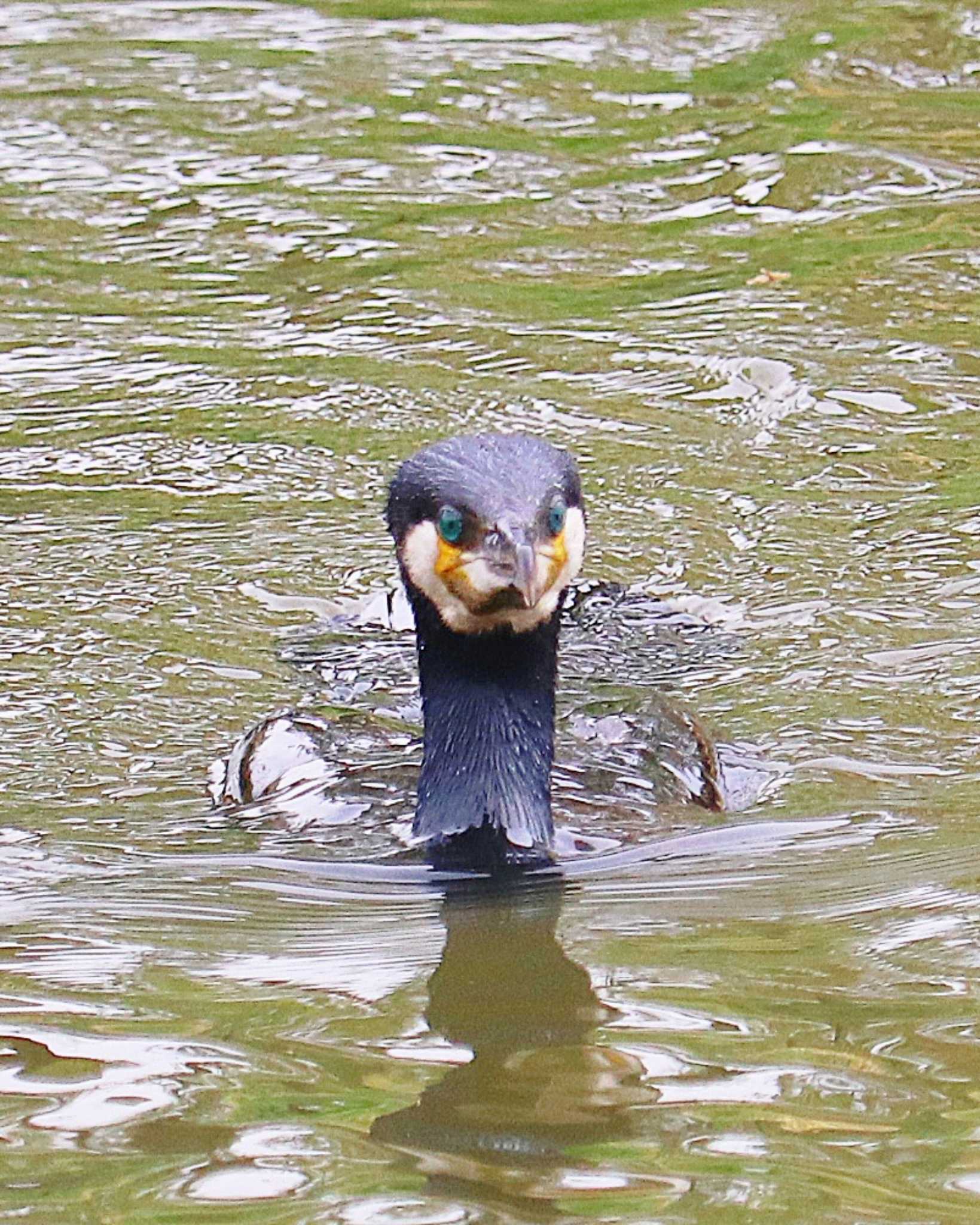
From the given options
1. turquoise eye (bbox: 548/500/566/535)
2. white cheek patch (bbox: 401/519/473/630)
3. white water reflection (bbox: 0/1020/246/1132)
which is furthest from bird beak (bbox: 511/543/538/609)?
white water reflection (bbox: 0/1020/246/1132)

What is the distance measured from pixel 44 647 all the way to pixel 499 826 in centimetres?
204

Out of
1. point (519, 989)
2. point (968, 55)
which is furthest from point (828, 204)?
point (519, 989)

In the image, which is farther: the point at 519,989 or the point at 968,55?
the point at 968,55

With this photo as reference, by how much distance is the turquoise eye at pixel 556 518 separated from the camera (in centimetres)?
481

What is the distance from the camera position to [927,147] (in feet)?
32.7

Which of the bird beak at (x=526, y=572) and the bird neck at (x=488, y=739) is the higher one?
the bird beak at (x=526, y=572)

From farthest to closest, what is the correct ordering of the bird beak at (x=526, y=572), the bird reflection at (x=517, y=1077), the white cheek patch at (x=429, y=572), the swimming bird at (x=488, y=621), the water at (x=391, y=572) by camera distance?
the white cheek patch at (x=429, y=572), the swimming bird at (x=488, y=621), the bird beak at (x=526, y=572), the water at (x=391, y=572), the bird reflection at (x=517, y=1077)

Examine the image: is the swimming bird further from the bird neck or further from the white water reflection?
the white water reflection

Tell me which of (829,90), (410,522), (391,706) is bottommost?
(391,706)

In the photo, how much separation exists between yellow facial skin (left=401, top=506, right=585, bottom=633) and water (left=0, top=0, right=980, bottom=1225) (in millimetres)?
567

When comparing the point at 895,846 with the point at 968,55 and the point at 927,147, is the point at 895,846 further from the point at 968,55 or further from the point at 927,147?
the point at 968,55

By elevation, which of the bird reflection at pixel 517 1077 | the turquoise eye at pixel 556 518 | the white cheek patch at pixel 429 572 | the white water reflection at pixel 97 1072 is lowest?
the bird reflection at pixel 517 1077

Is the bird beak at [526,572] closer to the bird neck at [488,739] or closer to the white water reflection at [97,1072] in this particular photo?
the bird neck at [488,739]

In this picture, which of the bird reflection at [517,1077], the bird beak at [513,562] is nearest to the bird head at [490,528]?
the bird beak at [513,562]
